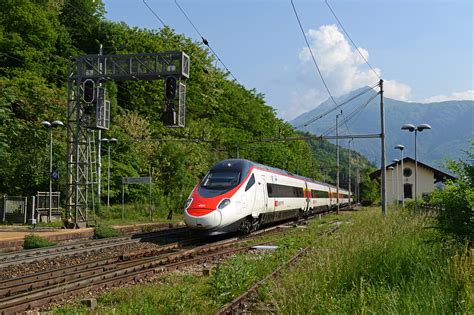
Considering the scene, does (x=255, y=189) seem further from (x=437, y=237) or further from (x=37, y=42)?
(x=37, y=42)

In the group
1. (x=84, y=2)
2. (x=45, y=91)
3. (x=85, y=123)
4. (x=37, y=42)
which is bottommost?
(x=85, y=123)

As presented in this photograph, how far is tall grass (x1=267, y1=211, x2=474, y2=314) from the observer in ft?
19.3

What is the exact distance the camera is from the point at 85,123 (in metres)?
24.7

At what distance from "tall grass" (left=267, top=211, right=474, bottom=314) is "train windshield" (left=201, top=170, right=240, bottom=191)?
319 inches

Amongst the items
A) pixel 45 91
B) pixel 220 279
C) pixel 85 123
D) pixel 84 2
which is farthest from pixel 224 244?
pixel 84 2

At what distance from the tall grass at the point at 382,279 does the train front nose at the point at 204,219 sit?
22.4 ft

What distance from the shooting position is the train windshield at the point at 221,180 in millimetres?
18688

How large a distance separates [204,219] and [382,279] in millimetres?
9897

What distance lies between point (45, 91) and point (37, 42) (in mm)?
11588

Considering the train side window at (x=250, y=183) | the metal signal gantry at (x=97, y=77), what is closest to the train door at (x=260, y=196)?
the train side window at (x=250, y=183)

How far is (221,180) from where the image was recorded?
62.5ft

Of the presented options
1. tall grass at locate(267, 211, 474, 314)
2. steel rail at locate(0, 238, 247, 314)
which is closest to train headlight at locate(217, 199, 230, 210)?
steel rail at locate(0, 238, 247, 314)

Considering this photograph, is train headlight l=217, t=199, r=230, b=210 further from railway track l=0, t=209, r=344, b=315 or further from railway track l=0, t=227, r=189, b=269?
railway track l=0, t=227, r=189, b=269

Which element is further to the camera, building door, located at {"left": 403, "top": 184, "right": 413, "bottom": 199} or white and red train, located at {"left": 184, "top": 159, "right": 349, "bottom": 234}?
building door, located at {"left": 403, "top": 184, "right": 413, "bottom": 199}
